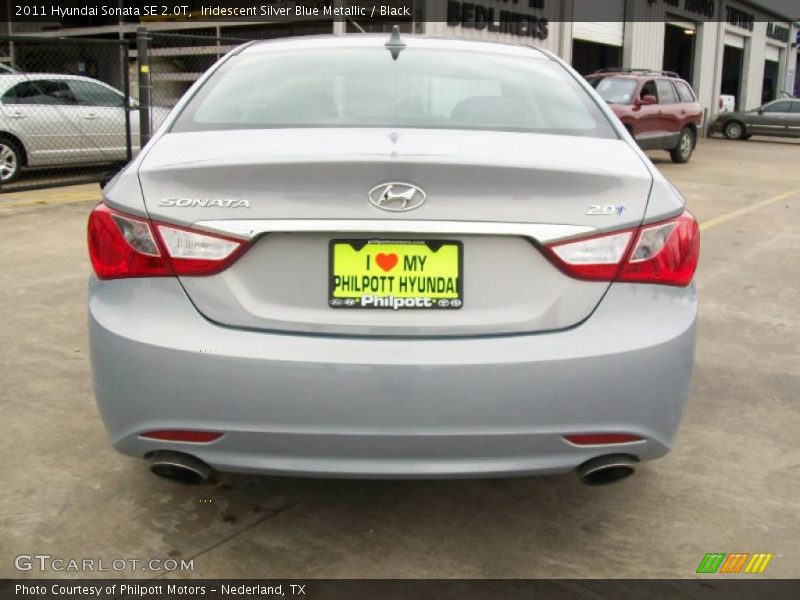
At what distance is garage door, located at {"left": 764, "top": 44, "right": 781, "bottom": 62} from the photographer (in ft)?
130

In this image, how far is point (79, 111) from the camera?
1127cm

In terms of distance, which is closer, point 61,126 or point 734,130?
point 61,126

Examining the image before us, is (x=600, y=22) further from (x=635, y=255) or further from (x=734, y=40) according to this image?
(x=635, y=255)

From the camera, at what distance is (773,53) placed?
4062 centimetres

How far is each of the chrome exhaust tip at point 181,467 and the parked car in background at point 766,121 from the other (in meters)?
28.1

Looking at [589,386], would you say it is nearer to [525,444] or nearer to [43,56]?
[525,444]

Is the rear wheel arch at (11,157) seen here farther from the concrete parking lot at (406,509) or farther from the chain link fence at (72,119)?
the concrete parking lot at (406,509)

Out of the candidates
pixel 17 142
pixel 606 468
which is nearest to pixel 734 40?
pixel 17 142

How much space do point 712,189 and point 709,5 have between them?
2101 cm

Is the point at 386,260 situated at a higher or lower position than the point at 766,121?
higher

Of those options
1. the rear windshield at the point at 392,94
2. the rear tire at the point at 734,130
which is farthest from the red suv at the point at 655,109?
the rear windshield at the point at 392,94

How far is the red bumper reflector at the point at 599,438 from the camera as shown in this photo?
92.4 inches

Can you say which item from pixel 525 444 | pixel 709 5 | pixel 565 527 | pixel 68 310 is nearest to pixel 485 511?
pixel 565 527

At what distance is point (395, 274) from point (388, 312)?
0.10m
